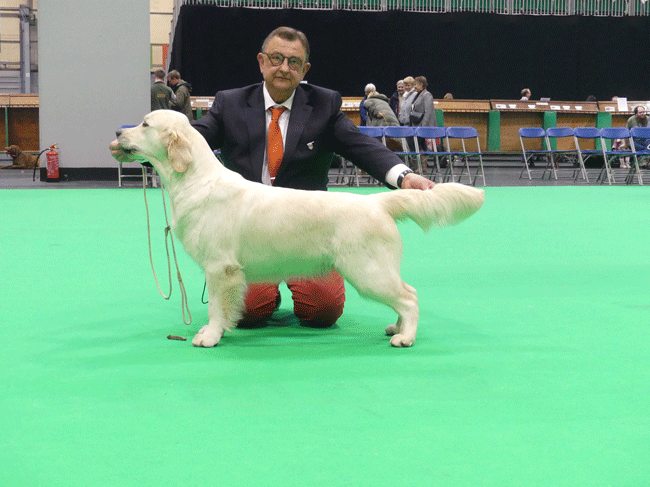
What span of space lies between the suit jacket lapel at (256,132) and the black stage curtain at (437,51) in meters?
18.5

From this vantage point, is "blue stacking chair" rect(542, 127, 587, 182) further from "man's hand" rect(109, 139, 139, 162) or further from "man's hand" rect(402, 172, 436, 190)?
"man's hand" rect(109, 139, 139, 162)

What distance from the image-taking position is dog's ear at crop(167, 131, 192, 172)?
292 centimetres

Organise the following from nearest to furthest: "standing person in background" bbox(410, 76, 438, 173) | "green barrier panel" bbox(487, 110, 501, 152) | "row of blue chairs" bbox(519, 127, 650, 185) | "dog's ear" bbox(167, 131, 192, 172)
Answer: "dog's ear" bbox(167, 131, 192, 172) → "row of blue chairs" bbox(519, 127, 650, 185) → "standing person in background" bbox(410, 76, 438, 173) → "green barrier panel" bbox(487, 110, 501, 152)

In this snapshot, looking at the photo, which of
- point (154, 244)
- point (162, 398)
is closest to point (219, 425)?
point (162, 398)

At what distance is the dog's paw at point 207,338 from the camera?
297 cm

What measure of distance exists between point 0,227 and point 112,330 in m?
3.99

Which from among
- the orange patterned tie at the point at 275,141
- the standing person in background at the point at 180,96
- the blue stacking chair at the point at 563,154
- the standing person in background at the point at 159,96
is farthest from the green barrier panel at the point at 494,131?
the orange patterned tie at the point at 275,141

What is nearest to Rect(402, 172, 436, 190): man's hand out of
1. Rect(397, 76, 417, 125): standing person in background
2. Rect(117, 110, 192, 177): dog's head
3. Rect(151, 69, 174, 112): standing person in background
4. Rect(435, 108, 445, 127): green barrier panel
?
Rect(117, 110, 192, 177): dog's head

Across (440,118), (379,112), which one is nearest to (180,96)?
(379,112)

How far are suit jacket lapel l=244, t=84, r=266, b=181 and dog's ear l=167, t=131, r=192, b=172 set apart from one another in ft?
2.12

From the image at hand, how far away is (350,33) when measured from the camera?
2214cm

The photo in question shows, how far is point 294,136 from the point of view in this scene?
3523 mm

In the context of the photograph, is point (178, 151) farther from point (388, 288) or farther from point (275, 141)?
point (388, 288)

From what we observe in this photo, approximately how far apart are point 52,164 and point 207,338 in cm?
1010
